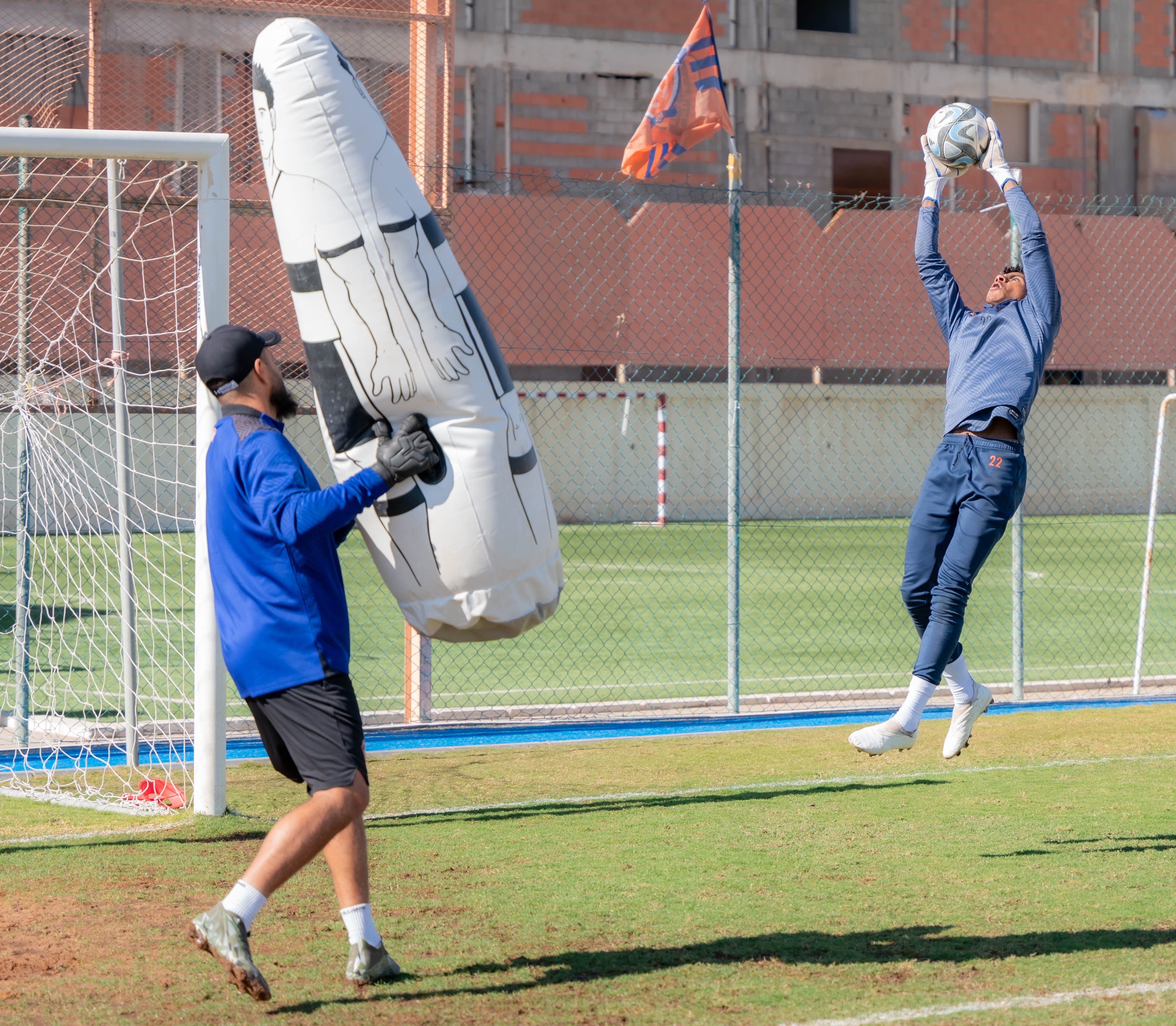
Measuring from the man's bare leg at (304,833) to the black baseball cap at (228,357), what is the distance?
1.18 meters

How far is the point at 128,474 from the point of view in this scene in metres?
8.56

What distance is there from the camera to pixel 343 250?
4477mm

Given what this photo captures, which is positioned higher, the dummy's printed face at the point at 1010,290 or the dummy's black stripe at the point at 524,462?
the dummy's printed face at the point at 1010,290

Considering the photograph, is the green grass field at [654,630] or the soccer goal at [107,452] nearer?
the soccer goal at [107,452]

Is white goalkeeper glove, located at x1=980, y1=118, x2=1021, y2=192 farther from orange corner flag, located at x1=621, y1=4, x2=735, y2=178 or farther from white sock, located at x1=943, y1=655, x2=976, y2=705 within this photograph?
orange corner flag, located at x1=621, y1=4, x2=735, y2=178

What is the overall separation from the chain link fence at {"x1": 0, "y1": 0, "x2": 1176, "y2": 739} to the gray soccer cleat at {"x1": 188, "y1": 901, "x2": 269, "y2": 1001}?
847 centimetres

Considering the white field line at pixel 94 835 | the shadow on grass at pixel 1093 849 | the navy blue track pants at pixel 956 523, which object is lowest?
the white field line at pixel 94 835

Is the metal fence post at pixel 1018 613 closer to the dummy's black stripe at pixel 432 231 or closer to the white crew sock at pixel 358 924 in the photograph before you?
the dummy's black stripe at pixel 432 231

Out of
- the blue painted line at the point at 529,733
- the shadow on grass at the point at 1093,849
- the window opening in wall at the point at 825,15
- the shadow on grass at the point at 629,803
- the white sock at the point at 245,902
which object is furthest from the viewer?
the window opening in wall at the point at 825,15

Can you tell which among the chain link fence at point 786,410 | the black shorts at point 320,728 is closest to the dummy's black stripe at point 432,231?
the black shorts at point 320,728

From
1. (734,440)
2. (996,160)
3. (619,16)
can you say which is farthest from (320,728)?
(619,16)

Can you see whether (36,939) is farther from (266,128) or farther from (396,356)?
(266,128)

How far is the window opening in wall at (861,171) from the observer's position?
3341 centimetres

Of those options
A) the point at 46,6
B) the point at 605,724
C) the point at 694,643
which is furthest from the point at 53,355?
the point at 694,643
